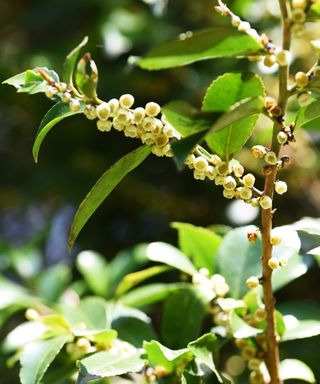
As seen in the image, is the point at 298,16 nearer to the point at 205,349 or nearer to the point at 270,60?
the point at 270,60

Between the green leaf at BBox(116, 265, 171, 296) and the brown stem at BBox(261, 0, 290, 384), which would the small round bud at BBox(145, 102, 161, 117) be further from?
the green leaf at BBox(116, 265, 171, 296)

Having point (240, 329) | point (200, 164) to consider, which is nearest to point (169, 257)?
point (240, 329)

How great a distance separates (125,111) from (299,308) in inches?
19.6

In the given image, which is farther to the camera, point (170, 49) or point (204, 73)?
point (204, 73)

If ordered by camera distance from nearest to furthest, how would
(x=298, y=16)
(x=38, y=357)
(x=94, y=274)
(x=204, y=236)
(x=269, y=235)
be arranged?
(x=298, y=16) < (x=269, y=235) < (x=38, y=357) < (x=204, y=236) < (x=94, y=274)

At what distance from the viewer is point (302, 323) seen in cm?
89

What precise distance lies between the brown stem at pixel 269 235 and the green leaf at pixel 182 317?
14 centimetres

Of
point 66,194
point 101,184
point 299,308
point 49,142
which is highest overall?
point 49,142

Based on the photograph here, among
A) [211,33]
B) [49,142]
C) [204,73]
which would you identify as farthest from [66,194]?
[211,33]

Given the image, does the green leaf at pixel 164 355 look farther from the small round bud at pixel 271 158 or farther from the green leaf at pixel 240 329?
the small round bud at pixel 271 158

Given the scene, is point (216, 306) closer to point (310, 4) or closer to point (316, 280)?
point (310, 4)

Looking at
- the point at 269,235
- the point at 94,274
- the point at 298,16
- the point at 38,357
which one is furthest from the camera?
the point at 94,274

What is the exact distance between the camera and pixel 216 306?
0.88 m

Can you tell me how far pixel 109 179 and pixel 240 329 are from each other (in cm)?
23
